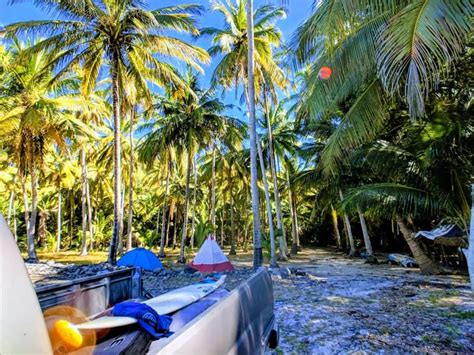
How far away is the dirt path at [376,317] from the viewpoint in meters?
4.54

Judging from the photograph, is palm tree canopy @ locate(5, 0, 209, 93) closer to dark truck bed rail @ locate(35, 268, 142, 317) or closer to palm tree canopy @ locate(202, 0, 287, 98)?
palm tree canopy @ locate(202, 0, 287, 98)

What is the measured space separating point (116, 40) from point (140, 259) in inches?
337

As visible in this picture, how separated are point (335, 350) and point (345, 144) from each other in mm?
4317

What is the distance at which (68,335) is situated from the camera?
1.66m

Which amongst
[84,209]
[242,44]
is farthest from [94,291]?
[84,209]

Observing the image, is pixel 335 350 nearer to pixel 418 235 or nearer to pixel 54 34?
pixel 418 235

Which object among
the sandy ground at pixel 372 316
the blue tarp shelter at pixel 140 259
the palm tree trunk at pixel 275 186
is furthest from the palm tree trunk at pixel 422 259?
the blue tarp shelter at pixel 140 259

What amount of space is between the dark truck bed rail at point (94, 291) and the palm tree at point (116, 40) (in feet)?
32.3

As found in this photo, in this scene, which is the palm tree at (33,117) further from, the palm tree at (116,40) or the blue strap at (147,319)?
the blue strap at (147,319)

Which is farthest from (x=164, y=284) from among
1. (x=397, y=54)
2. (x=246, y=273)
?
(x=397, y=54)

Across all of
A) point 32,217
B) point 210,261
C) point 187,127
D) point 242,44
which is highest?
point 242,44

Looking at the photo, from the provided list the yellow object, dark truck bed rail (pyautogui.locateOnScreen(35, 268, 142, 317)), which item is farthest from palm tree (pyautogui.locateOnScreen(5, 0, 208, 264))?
the yellow object

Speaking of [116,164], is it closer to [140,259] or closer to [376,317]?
[140,259]

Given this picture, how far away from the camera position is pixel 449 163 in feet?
25.4
